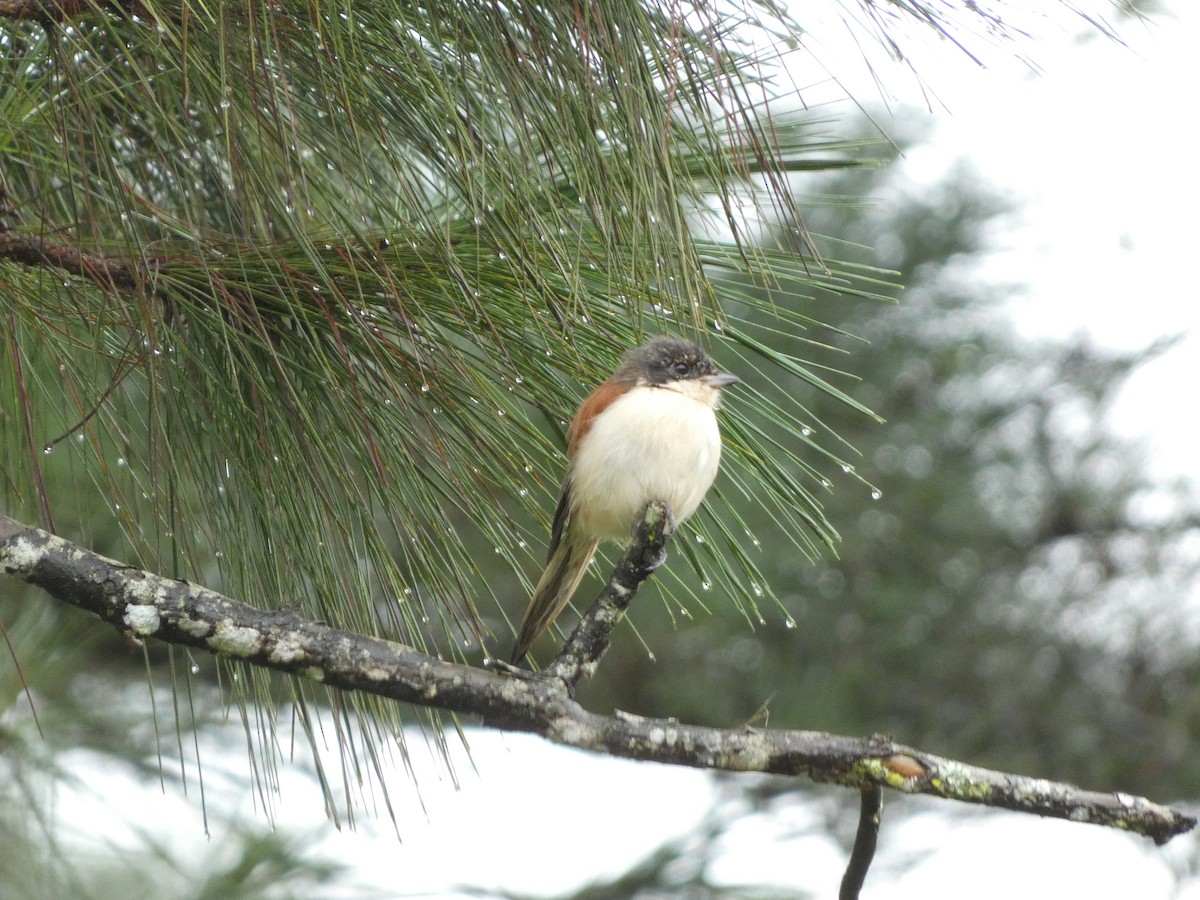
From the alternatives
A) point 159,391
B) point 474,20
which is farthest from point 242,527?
point 474,20

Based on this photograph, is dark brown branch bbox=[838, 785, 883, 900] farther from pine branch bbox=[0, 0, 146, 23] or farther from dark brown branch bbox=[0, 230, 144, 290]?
pine branch bbox=[0, 0, 146, 23]

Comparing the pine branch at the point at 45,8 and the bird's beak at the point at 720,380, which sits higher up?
the pine branch at the point at 45,8

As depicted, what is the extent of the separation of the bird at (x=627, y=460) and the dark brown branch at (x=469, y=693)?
34.9 inches

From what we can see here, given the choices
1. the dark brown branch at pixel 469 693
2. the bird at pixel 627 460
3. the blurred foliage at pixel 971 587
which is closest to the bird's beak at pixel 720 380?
the bird at pixel 627 460

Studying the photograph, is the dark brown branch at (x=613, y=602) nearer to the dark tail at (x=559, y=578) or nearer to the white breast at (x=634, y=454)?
the white breast at (x=634, y=454)

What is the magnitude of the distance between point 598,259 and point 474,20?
39 centimetres

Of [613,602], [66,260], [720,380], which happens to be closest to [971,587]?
[720,380]

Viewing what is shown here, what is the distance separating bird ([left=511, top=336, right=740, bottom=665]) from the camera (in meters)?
2.65

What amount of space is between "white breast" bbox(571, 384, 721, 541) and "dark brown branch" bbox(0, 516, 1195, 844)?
1029 millimetres

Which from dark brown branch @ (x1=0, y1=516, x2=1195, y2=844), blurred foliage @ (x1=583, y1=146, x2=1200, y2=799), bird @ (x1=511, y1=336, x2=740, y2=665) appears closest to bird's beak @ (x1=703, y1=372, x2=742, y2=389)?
bird @ (x1=511, y1=336, x2=740, y2=665)

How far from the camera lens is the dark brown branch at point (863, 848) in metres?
1.55

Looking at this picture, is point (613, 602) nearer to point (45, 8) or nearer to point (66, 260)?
point (66, 260)

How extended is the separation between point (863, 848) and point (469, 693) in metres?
0.53

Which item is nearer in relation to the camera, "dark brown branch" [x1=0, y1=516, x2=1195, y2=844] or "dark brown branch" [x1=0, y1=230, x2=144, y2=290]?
"dark brown branch" [x1=0, y1=516, x2=1195, y2=844]
